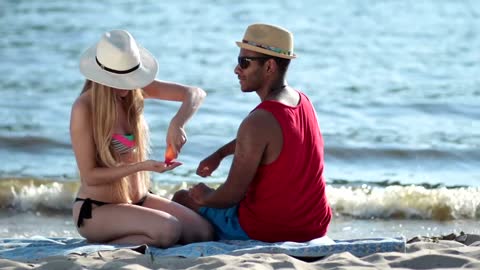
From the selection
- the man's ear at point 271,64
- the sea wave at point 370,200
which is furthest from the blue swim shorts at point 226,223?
the sea wave at point 370,200

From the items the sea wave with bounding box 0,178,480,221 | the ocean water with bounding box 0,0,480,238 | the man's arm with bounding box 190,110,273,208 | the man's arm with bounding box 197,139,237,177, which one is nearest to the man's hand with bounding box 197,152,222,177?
the man's arm with bounding box 197,139,237,177

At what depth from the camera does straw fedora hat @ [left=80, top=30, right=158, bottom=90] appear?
5.57 meters

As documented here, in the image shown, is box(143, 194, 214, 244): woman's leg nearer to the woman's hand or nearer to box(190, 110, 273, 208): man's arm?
box(190, 110, 273, 208): man's arm

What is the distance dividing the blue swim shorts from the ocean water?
1.69 meters

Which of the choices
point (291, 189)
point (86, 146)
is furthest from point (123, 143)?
point (291, 189)

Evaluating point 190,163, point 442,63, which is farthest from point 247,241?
point 442,63

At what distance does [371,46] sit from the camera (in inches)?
647

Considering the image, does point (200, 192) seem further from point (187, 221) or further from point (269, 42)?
point (269, 42)

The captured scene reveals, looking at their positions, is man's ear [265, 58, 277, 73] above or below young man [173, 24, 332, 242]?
above

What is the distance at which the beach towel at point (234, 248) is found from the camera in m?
5.41

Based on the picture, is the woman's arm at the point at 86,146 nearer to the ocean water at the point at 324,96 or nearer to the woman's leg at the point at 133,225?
the woman's leg at the point at 133,225

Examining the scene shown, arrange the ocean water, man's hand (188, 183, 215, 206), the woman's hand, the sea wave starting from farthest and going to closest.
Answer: the ocean water
the sea wave
man's hand (188, 183, 215, 206)
the woman's hand

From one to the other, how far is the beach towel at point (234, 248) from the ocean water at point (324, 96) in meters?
1.81

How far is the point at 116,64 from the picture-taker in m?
5.62
